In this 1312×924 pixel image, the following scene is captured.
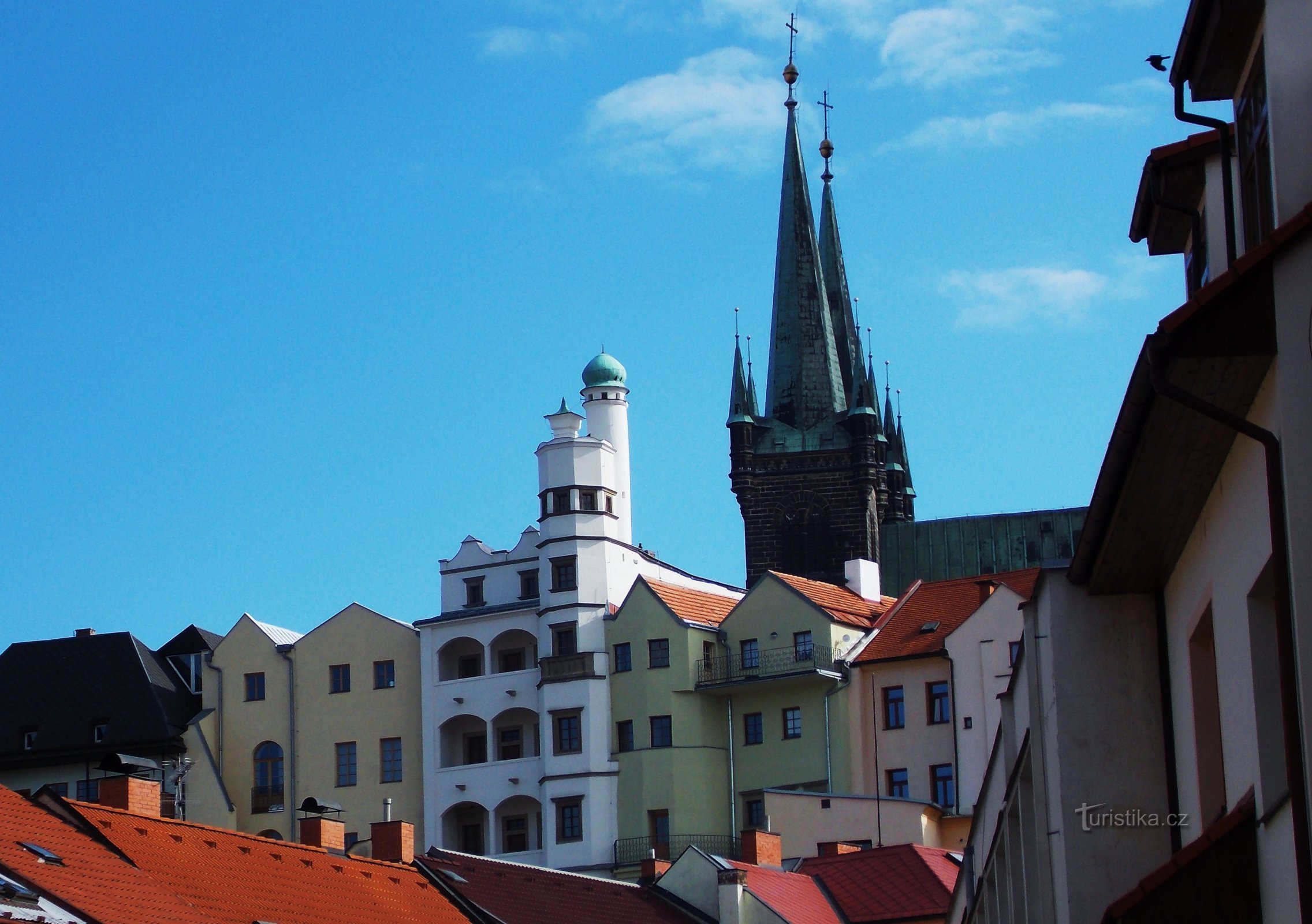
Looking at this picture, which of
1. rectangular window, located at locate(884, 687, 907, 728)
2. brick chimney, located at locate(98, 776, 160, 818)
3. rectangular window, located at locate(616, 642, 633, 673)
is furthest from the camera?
rectangular window, located at locate(616, 642, 633, 673)

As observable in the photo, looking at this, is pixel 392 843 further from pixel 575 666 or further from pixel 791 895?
pixel 575 666

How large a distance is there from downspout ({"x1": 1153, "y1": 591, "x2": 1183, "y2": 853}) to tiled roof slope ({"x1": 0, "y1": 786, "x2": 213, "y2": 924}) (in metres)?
19.1

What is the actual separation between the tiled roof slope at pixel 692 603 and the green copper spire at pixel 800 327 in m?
28.6

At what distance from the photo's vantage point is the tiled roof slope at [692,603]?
8006 cm

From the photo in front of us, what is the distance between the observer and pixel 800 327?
387ft

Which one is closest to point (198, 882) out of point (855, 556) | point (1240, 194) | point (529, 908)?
point (529, 908)

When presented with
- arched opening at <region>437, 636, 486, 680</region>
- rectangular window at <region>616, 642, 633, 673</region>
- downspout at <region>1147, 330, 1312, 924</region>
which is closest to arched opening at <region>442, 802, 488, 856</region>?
arched opening at <region>437, 636, 486, 680</region>

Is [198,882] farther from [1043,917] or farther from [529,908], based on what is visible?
[1043,917]

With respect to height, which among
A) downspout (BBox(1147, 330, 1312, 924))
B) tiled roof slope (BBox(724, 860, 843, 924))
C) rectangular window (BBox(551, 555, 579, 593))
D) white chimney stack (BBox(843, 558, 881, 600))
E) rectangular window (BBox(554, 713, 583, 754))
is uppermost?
white chimney stack (BBox(843, 558, 881, 600))

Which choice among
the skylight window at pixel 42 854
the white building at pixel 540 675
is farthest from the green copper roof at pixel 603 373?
the skylight window at pixel 42 854

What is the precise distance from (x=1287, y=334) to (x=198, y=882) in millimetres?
28344

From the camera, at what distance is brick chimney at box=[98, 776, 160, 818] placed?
41.2 metres

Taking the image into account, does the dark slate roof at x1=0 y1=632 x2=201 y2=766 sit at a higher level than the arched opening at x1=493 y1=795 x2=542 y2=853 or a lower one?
higher

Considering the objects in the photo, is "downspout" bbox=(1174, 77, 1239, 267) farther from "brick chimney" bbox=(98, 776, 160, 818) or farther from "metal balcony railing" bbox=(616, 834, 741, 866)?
"metal balcony railing" bbox=(616, 834, 741, 866)
